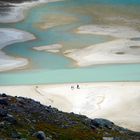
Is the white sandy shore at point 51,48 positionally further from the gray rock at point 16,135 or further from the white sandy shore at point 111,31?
the gray rock at point 16,135

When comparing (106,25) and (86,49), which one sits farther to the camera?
(106,25)

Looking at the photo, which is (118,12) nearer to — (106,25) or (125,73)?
(106,25)

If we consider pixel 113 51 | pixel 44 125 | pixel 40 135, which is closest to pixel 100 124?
pixel 44 125

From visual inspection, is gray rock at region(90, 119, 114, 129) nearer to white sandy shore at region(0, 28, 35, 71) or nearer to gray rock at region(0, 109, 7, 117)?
gray rock at region(0, 109, 7, 117)

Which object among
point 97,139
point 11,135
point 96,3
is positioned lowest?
point 96,3

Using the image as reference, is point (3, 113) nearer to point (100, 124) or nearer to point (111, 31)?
point (100, 124)

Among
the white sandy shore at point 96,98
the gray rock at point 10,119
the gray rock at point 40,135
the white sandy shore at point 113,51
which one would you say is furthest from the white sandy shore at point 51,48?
the gray rock at point 40,135

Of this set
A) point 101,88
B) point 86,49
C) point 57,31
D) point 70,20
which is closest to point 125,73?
point 101,88
